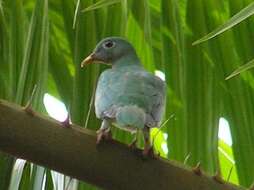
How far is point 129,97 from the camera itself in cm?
140

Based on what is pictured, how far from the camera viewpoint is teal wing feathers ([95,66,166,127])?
53.8 inches

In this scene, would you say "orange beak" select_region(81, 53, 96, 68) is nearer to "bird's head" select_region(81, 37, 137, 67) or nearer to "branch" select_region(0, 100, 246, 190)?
"bird's head" select_region(81, 37, 137, 67)

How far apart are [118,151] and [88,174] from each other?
10cm

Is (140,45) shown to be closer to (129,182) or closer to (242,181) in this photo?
(242,181)

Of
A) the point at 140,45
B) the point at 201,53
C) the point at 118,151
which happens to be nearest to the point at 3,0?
the point at 140,45

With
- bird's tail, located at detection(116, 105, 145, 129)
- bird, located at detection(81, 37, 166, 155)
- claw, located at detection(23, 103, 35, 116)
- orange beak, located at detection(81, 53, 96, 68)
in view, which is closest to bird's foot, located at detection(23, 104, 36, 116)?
claw, located at detection(23, 103, 35, 116)

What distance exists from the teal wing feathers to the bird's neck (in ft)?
0.52

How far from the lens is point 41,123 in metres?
1.00

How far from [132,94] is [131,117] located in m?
0.12

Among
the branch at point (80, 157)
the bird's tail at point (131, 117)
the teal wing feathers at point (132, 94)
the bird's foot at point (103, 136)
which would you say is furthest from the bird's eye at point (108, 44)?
the branch at point (80, 157)

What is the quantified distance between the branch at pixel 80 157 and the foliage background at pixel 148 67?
146 millimetres

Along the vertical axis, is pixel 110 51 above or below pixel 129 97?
above

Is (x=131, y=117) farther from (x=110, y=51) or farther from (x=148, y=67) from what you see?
(x=110, y=51)

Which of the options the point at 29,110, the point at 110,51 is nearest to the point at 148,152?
the point at 29,110
